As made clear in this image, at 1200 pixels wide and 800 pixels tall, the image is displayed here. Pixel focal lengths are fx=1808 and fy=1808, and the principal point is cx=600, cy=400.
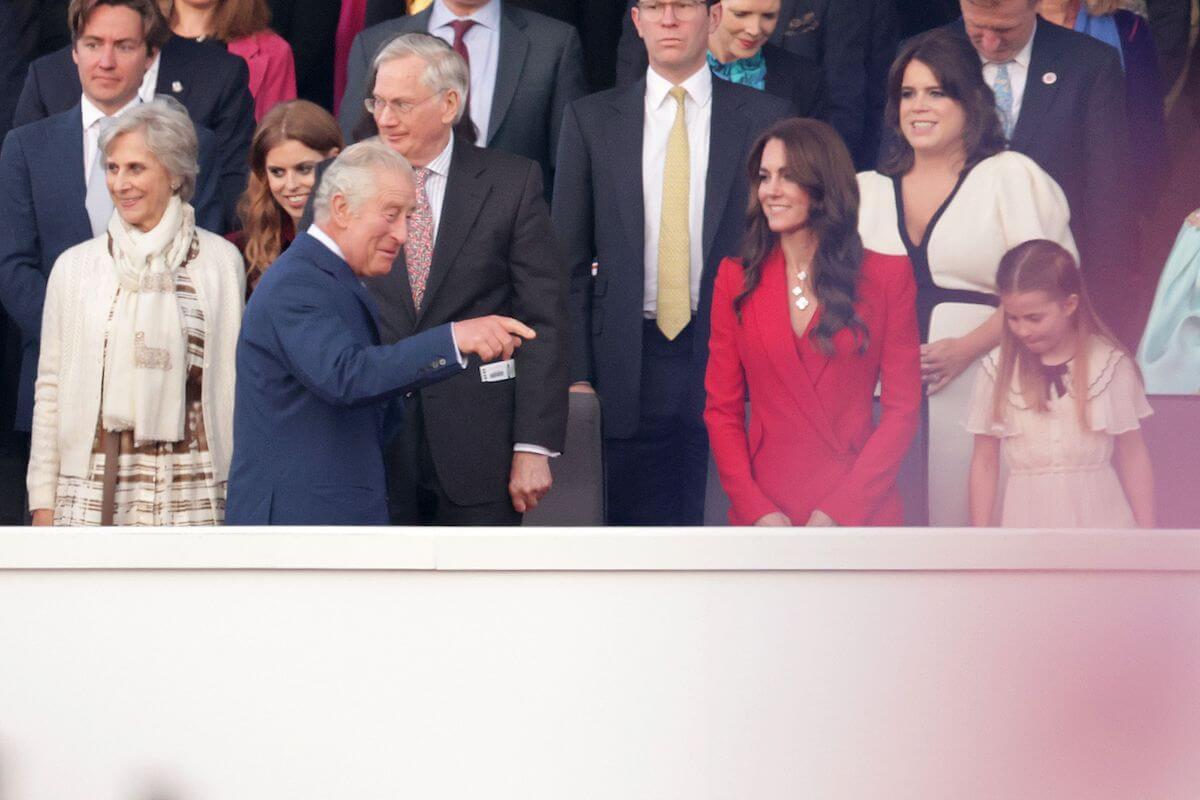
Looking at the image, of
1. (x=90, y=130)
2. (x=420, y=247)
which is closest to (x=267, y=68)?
(x=90, y=130)

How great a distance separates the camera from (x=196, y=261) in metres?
4.52

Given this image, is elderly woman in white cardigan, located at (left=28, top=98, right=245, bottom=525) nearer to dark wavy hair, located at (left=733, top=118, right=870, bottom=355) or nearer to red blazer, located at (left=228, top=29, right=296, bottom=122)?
red blazer, located at (left=228, top=29, right=296, bottom=122)

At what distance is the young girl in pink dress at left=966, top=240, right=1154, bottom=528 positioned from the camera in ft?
13.7

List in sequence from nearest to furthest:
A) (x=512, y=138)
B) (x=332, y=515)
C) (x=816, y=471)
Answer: (x=332, y=515) < (x=816, y=471) < (x=512, y=138)

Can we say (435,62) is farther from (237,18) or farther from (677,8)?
(237,18)

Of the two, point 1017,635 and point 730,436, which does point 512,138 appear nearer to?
point 730,436

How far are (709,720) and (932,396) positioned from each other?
69.4 inches

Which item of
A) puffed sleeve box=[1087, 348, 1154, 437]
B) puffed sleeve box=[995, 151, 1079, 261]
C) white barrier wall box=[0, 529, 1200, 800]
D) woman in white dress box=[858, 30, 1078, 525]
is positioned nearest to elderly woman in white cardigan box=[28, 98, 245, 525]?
white barrier wall box=[0, 529, 1200, 800]

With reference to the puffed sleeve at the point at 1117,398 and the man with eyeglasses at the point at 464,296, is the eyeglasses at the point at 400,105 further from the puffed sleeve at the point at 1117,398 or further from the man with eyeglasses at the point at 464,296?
the puffed sleeve at the point at 1117,398

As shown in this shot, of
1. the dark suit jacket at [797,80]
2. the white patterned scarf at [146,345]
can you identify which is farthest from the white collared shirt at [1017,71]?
the white patterned scarf at [146,345]

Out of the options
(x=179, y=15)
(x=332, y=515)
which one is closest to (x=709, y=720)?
(x=332, y=515)

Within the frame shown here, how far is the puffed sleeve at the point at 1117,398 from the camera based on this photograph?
4184 millimetres

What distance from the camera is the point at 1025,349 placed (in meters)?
4.29

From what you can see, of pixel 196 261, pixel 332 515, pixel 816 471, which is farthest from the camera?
pixel 196 261
